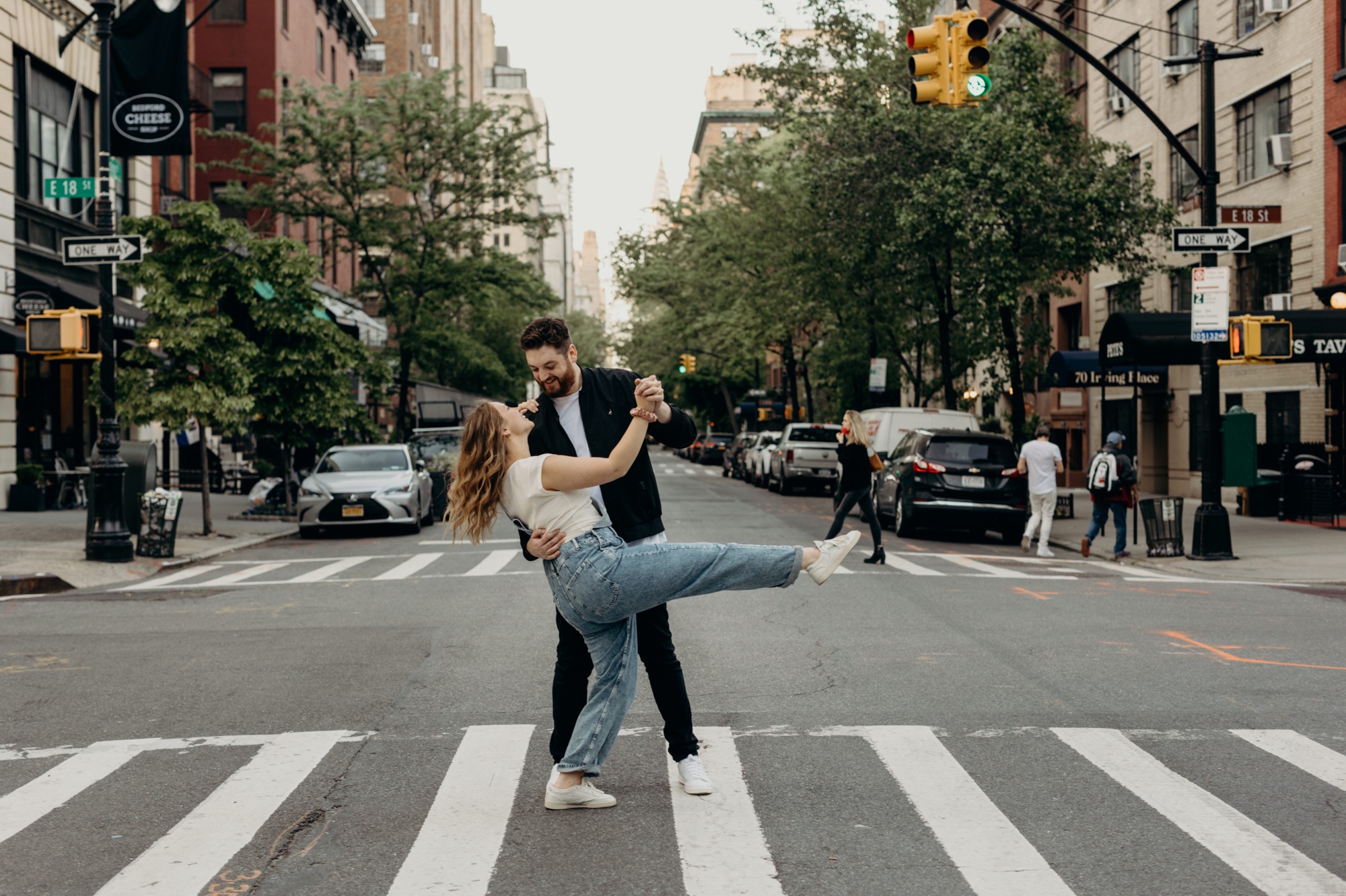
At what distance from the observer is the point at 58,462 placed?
25641 mm

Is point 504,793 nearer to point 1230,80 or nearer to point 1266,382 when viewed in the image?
point 1266,382

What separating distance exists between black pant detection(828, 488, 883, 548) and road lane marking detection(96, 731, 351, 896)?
9632 mm

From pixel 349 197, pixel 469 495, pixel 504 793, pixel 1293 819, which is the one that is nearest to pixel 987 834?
pixel 1293 819

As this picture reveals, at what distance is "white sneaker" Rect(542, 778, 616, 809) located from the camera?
5.28m

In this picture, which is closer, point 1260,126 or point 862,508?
point 862,508

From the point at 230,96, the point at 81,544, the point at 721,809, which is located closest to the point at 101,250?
the point at 81,544

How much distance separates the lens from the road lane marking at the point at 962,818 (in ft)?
14.6

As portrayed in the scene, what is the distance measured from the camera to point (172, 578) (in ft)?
50.7

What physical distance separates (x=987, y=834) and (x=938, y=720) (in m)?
2.03

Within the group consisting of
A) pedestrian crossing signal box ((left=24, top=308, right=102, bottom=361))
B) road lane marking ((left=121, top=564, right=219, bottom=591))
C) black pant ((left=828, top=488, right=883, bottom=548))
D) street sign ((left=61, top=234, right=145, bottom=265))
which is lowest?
road lane marking ((left=121, top=564, right=219, bottom=591))

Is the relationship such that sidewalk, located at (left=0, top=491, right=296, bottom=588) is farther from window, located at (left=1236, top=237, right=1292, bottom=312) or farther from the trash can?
window, located at (left=1236, top=237, right=1292, bottom=312)

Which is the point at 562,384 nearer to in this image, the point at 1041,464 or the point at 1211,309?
the point at 1211,309

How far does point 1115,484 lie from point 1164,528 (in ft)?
2.82

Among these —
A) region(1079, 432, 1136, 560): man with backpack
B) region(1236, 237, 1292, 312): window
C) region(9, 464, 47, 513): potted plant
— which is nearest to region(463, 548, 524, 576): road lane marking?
region(1079, 432, 1136, 560): man with backpack
